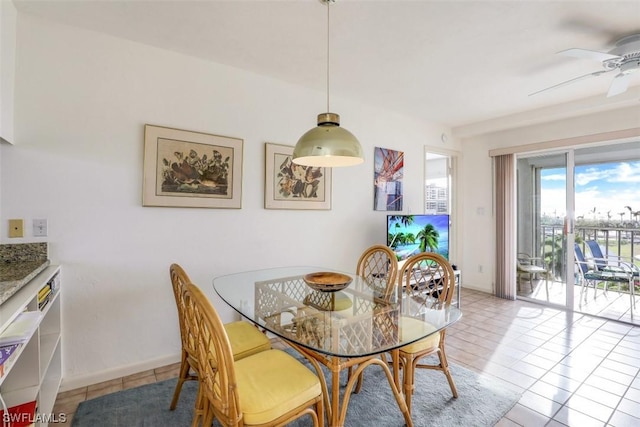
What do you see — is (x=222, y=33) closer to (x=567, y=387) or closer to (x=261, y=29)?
(x=261, y=29)

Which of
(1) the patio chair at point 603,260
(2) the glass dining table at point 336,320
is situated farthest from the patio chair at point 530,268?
(2) the glass dining table at point 336,320

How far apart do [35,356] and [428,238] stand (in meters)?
3.59

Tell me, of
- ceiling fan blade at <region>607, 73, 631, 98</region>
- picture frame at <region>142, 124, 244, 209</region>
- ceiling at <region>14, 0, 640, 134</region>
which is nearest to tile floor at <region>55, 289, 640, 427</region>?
picture frame at <region>142, 124, 244, 209</region>

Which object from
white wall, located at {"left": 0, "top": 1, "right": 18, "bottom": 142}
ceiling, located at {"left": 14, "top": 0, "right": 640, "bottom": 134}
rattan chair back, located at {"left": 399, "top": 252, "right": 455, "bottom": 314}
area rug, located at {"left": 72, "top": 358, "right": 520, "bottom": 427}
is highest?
ceiling, located at {"left": 14, "top": 0, "right": 640, "bottom": 134}

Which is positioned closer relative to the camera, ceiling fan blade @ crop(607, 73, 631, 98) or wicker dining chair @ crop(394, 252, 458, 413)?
wicker dining chair @ crop(394, 252, 458, 413)

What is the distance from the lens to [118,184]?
86.7 inches

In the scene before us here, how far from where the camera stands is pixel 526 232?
4.25 m

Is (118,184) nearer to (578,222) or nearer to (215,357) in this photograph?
(215,357)

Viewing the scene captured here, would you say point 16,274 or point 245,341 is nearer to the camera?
point 16,274

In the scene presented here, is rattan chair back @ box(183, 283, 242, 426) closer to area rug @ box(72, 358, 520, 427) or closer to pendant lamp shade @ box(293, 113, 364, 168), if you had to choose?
area rug @ box(72, 358, 520, 427)

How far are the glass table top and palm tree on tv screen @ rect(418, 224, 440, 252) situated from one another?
1.52 meters

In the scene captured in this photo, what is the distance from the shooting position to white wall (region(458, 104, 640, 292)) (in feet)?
13.3

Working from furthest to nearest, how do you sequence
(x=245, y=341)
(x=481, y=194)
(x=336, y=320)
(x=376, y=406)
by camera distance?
(x=481, y=194), (x=376, y=406), (x=245, y=341), (x=336, y=320)

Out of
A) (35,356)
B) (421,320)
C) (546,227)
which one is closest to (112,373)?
(35,356)
